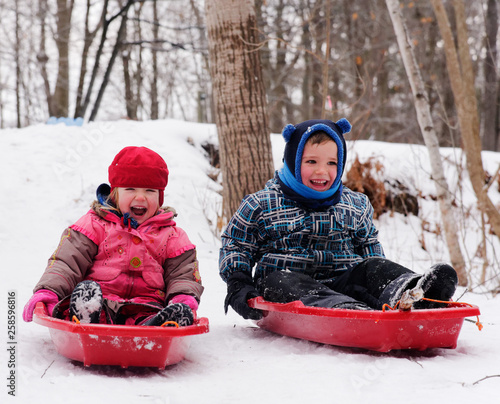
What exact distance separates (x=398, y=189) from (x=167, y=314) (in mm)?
5942

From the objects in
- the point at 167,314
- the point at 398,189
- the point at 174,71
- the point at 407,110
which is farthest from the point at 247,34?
the point at 174,71

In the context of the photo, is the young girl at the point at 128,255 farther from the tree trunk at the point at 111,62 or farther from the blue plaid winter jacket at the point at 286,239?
the tree trunk at the point at 111,62

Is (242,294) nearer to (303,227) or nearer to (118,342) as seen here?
(303,227)

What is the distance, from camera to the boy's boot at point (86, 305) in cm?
199

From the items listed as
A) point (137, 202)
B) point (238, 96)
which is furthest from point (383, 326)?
point (238, 96)

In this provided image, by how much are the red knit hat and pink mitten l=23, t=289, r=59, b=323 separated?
0.65 metres

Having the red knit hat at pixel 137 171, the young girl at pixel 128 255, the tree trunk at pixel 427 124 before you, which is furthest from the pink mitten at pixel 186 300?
the tree trunk at pixel 427 124

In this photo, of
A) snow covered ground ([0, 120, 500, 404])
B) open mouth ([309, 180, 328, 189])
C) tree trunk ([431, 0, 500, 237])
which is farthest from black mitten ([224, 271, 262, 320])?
tree trunk ([431, 0, 500, 237])

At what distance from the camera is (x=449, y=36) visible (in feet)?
15.2

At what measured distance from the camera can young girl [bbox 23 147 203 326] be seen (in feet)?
7.38

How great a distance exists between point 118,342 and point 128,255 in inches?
23.8

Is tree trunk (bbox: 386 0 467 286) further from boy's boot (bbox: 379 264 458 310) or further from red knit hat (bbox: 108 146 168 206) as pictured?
red knit hat (bbox: 108 146 168 206)

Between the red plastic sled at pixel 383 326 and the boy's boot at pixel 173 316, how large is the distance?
51cm

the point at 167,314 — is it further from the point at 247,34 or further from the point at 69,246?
the point at 247,34
